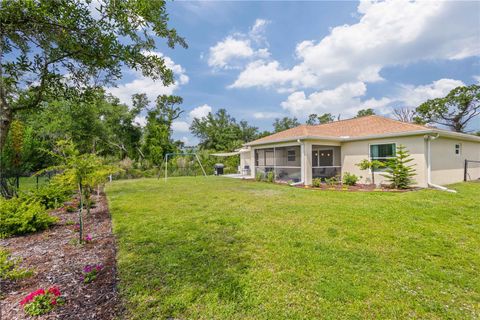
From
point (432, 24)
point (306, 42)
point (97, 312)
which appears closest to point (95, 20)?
point (97, 312)

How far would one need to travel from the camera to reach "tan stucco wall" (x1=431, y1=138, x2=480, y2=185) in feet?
34.3

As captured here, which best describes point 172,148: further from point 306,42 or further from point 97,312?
point 97,312

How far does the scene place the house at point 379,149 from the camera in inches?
391

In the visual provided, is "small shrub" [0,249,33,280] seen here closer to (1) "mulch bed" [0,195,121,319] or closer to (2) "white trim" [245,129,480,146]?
(1) "mulch bed" [0,195,121,319]

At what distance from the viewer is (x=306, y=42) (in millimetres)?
12539

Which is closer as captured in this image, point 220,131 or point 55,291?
point 55,291

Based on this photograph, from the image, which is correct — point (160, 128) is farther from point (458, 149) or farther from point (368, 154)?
point (458, 149)

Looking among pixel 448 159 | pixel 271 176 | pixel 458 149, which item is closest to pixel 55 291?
pixel 271 176

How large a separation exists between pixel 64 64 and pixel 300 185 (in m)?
11.0

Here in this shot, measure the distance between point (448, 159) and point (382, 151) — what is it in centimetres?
357

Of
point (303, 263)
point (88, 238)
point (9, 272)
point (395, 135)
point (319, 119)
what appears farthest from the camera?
point (319, 119)

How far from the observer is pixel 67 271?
126 inches

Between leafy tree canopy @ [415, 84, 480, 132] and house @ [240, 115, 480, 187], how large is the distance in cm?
1666

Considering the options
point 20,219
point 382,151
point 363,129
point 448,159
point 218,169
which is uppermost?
point 363,129
